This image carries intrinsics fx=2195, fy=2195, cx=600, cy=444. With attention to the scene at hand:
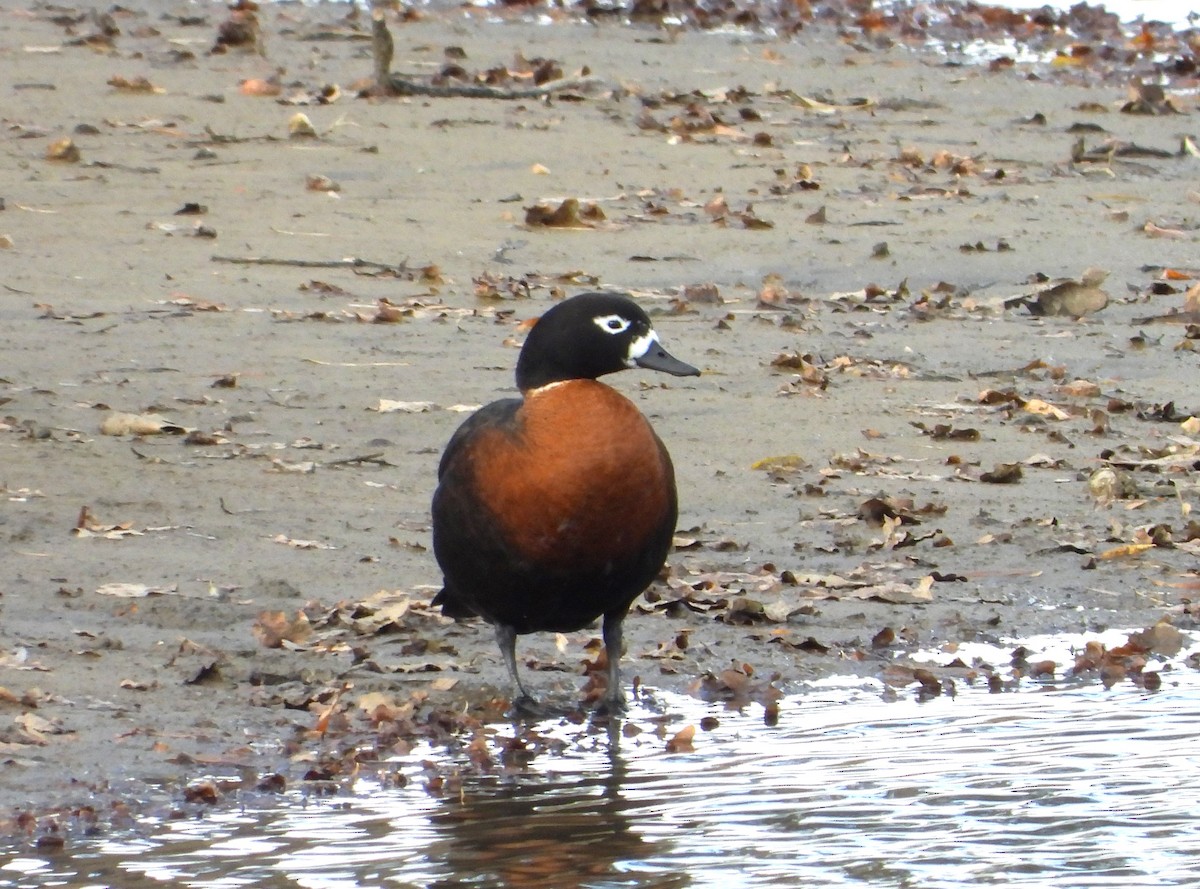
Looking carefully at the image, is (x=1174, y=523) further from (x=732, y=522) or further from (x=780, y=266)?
(x=780, y=266)

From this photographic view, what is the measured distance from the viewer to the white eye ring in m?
5.82

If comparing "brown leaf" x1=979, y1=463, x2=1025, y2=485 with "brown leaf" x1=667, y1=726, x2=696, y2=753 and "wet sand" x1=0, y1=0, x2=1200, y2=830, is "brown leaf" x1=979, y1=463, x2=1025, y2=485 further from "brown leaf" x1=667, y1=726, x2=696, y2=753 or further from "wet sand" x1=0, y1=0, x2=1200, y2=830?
"brown leaf" x1=667, y1=726, x2=696, y2=753

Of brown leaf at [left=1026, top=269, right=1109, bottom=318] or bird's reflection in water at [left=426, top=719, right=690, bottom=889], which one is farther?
brown leaf at [left=1026, top=269, right=1109, bottom=318]

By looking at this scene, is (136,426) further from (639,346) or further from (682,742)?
(682,742)

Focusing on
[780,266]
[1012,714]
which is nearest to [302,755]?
[1012,714]

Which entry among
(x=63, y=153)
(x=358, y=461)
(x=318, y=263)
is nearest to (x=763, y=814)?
(x=358, y=461)

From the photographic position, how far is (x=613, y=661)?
5949mm

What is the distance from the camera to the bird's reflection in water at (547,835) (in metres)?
4.73

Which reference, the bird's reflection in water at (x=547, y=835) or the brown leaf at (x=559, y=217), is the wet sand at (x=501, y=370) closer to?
the brown leaf at (x=559, y=217)

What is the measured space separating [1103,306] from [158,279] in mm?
4355

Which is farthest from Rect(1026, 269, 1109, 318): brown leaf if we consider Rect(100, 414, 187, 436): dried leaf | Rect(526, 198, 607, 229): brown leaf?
Rect(100, 414, 187, 436): dried leaf

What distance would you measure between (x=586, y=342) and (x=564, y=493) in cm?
48

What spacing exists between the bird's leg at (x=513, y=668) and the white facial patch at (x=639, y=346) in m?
0.79

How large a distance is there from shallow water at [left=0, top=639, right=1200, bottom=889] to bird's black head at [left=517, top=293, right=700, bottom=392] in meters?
0.95
